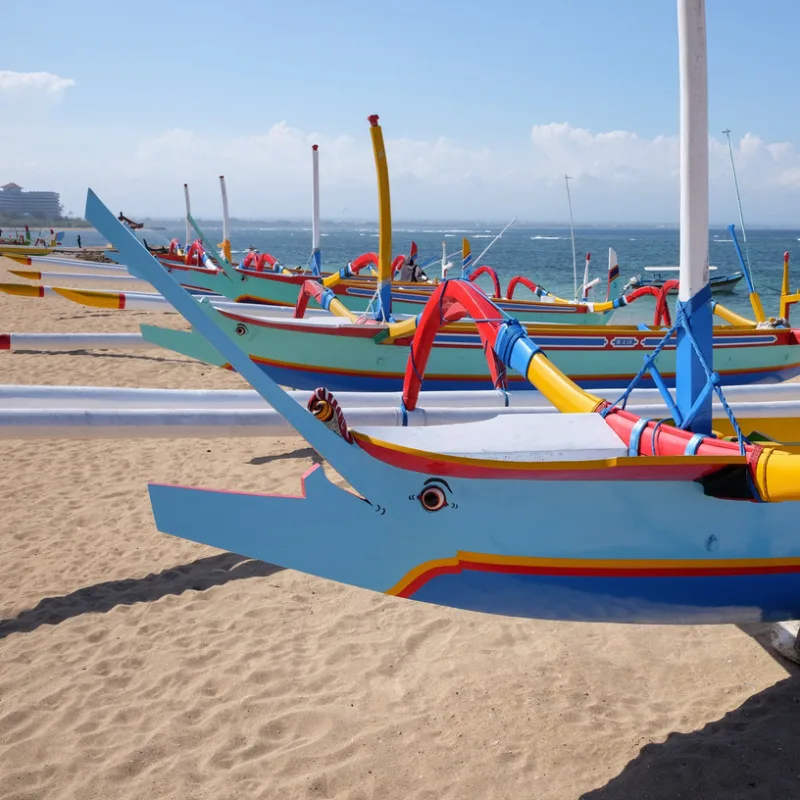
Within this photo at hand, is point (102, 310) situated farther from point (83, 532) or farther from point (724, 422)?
point (724, 422)

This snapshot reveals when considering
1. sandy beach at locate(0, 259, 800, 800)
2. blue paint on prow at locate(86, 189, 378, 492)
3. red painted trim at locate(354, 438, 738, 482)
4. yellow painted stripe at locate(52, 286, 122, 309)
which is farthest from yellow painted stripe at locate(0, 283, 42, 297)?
red painted trim at locate(354, 438, 738, 482)

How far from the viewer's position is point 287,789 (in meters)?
2.89

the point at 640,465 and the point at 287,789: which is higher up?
the point at 640,465

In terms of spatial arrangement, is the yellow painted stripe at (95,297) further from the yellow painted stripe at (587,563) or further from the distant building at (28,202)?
the distant building at (28,202)

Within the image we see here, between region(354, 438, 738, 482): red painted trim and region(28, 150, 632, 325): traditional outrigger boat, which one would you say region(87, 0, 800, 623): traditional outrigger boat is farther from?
region(28, 150, 632, 325): traditional outrigger boat

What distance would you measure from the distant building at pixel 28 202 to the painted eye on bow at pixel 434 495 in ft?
331

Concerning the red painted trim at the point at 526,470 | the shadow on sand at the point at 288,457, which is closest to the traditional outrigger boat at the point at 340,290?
the shadow on sand at the point at 288,457

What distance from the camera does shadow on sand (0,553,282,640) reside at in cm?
420

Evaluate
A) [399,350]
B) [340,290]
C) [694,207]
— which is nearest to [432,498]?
[694,207]

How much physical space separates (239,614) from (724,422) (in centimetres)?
274

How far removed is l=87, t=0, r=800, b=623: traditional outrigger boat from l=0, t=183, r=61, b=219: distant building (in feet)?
330

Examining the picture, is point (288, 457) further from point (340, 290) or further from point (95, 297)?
point (340, 290)

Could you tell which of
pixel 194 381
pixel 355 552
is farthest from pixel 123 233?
pixel 194 381

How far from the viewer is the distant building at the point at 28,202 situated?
92.6m
